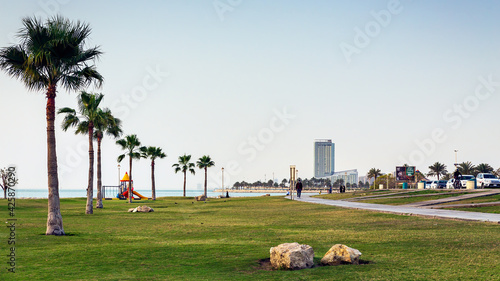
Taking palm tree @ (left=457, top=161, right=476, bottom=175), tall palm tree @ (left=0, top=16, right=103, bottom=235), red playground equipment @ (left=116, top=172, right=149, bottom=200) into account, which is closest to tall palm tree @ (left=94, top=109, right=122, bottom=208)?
tall palm tree @ (left=0, top=16, right=103, bottom=235)

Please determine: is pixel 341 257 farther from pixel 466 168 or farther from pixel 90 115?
pixel 466 168

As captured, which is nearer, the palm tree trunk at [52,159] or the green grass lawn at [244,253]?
the green grass lawn at [244,253]

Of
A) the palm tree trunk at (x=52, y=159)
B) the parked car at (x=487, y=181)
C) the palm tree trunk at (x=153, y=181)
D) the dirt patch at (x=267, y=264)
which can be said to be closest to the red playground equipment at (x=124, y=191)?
the palm tree trunk at (x=153, y=181)

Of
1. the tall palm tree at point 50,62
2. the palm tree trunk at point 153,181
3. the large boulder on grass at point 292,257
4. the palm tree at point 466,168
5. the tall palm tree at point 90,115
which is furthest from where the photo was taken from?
the palm tree at point 466,168

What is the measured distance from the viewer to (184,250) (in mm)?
14305

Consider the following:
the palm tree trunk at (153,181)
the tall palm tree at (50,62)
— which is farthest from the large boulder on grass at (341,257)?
the palm tree trunk at (153,181)

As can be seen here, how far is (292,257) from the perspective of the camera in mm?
10688

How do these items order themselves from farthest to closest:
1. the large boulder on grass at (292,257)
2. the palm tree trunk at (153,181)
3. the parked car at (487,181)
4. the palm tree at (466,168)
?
the palm tree at (466,168) < the palm tree trunk at (153,181) < the parked car at (487,181) < the large boulder on grass at (292,257)

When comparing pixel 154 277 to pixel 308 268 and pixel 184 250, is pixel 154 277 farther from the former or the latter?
pixel 184 250

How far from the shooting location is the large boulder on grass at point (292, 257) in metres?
10.7

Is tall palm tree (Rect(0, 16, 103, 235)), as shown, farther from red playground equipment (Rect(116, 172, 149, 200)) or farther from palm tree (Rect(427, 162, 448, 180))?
palm tree (Rect(427, 162, 448, 180))

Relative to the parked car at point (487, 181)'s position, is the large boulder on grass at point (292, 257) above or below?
above

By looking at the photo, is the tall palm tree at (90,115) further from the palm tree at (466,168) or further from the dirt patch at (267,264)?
the palm tree at (466,168)

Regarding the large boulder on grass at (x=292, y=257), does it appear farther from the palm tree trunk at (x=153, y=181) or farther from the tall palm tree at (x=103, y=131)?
the palm tree trunk at (x=153, y=181)
